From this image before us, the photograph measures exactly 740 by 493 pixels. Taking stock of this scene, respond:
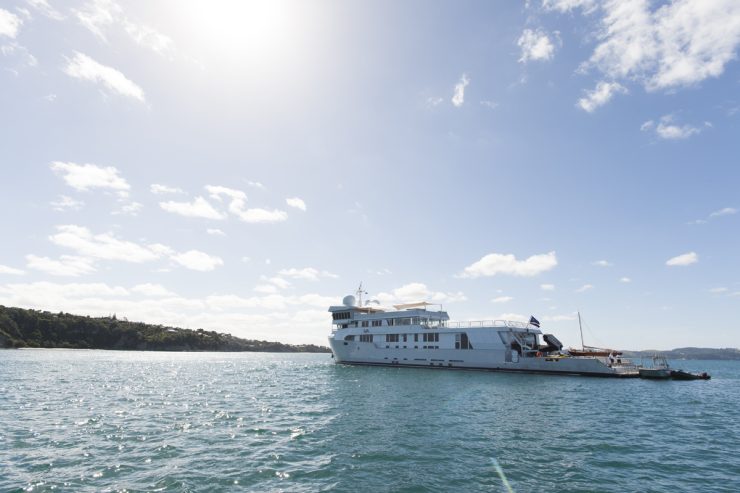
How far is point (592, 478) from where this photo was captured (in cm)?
1413

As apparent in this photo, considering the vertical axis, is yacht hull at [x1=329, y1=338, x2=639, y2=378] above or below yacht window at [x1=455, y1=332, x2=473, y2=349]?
below

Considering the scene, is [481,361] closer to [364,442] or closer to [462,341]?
[462,341]

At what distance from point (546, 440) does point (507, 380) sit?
27.3m

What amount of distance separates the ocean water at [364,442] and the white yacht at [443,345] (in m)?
18.0

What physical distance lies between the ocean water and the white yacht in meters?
18.0

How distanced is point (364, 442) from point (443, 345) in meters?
42.1

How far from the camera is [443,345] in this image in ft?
192

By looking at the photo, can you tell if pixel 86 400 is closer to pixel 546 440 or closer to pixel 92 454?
pixel 92 454

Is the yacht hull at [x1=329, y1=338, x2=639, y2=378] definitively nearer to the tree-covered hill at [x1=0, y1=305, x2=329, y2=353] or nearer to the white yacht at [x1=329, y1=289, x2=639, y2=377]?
the white yacht at [x1=329, y1=289, x2=639, y2=377]

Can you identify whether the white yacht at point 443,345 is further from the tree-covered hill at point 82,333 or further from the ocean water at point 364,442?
the tree-covered hill at point 82,333

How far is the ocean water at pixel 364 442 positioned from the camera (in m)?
13.4

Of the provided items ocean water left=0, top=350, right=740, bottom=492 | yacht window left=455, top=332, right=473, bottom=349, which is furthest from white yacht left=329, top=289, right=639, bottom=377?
ocean water left=0, top=350, right=740, bottom=492

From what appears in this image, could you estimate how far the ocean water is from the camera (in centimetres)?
1343

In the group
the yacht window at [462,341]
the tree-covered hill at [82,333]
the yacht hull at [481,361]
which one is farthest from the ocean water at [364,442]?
the tree-covered hill at [82,333]
